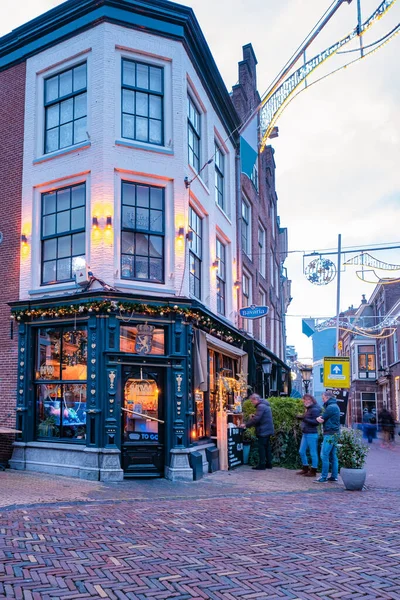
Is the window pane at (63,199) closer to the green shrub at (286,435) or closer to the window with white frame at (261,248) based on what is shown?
the green shrub at (286,435)

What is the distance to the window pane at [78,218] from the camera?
12.6m

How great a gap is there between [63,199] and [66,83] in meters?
2.80

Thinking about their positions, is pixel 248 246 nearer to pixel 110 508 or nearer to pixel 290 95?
pixel 290 95

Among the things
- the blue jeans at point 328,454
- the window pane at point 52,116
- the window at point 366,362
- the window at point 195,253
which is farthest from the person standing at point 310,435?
the window at point 366,362

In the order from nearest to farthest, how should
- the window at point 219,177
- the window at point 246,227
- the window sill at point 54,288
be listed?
the window sill at point 54,288
the window at point 219,177
the window at point 246,227

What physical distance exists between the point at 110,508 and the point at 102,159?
710 centimetres

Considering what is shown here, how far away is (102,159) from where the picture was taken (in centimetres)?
1211

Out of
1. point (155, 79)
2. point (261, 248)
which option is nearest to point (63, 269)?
point (155, 79)

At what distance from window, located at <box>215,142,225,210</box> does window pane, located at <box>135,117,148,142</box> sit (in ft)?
13.7

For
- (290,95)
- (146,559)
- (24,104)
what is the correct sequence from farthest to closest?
1. (290,95)
2. (24,104)
3. (146,559)

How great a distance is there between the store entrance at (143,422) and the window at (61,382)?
923 mm

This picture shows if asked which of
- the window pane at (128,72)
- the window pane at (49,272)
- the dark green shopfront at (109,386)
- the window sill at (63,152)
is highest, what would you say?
the window pane at (128,72)

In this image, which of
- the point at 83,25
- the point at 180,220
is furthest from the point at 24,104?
the point at 180,220

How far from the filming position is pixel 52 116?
1354 cm
